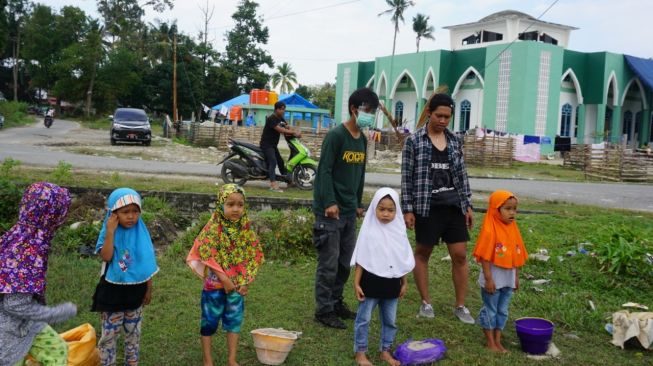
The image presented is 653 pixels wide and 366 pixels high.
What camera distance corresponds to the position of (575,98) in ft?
111

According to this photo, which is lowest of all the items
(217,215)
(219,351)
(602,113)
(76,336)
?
(219,351)

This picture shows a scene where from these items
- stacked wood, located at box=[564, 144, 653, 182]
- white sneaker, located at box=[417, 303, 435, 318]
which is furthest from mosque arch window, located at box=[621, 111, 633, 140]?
white sneaker, located at box=[417, 303, 435, 318]

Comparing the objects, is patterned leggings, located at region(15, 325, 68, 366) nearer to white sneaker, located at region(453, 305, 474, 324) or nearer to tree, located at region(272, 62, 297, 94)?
white sneaker, located at region(453, 305, 474, 324)

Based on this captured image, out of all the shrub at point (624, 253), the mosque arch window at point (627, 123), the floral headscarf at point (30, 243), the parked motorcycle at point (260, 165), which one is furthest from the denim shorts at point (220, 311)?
the mosque arch window at point (627, 123)

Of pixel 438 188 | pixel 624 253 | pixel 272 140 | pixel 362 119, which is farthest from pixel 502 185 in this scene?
pixel 362 119

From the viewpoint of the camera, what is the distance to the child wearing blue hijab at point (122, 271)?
3.34 m

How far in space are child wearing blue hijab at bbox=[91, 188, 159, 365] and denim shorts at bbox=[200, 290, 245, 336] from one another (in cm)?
39

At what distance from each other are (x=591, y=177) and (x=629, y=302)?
16.7 m

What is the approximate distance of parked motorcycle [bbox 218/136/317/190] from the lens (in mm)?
11211

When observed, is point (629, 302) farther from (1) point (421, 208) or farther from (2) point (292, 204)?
(2) point (292, 204)

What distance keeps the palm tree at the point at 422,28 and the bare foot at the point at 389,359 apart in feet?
166

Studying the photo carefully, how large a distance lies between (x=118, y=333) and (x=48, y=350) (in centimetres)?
50

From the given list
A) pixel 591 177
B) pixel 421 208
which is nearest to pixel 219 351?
pixel 421 208

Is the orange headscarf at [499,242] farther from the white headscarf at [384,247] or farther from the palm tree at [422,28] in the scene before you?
the palm tree at [422,28]
